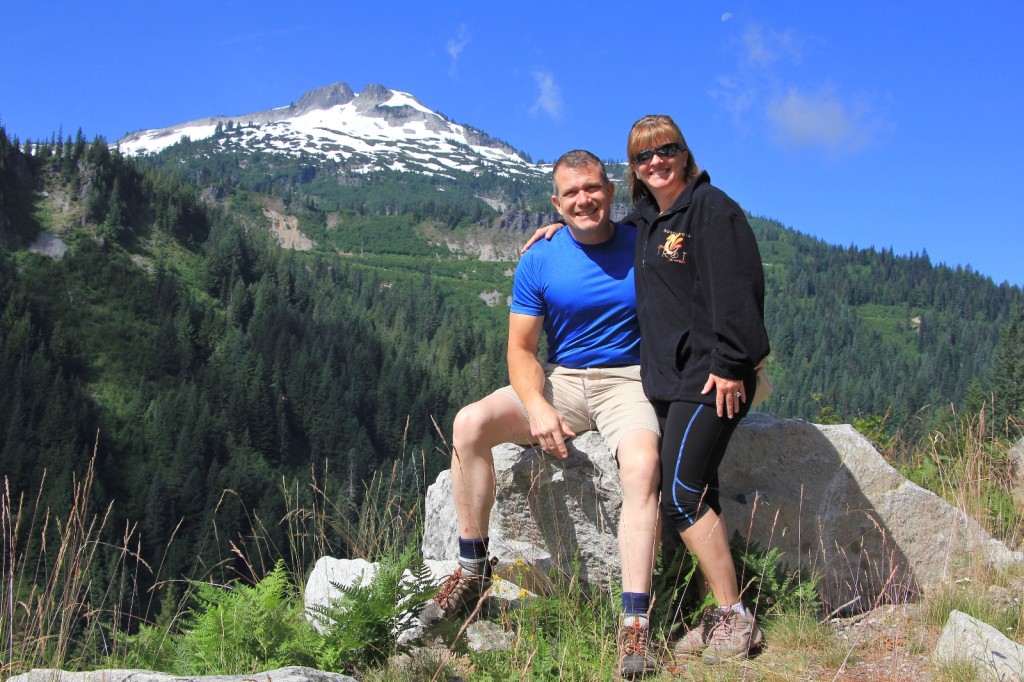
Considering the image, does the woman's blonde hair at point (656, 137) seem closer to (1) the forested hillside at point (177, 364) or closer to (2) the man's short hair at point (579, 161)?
(2) the man's short hair at point (579, 161)

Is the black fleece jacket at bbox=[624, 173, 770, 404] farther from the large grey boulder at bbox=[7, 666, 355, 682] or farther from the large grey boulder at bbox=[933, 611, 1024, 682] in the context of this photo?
the large grey boulder at bbox=[7, 666, 355, 682]

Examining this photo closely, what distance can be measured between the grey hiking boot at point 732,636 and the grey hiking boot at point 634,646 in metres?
0.31

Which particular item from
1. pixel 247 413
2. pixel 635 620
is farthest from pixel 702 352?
pixel 247 413

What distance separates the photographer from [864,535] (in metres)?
5.38

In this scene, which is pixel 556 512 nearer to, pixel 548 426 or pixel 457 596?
pixel 548 426

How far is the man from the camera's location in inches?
175

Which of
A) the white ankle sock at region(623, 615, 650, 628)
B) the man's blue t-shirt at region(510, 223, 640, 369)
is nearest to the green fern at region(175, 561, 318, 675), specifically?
the white ankle sock at region(623, 615, 650, 628)

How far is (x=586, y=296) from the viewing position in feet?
15.7

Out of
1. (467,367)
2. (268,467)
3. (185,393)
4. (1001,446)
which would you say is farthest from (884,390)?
(1001,446)

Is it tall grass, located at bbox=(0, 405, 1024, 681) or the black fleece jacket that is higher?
the black fleece jacket

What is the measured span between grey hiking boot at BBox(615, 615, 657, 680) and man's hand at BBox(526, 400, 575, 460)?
3.49ft

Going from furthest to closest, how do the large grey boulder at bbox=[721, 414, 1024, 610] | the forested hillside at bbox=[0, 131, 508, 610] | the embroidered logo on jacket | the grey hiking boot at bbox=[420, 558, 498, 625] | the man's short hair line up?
1. the forested hillside at bbox=[0, 131, 508, 610]
2. the large grey boulder at bbox=[721, 414, 1024, 610]
3. the man's short hair
4. the grey hiking boot at bbox=[420, 558, 498, 625]
5. the embroidered logo on jacket

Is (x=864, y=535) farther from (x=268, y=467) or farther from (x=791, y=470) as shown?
(x=268, y=467)

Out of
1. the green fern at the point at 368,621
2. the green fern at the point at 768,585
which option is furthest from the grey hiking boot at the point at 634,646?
the green fern at the point at 368,621
